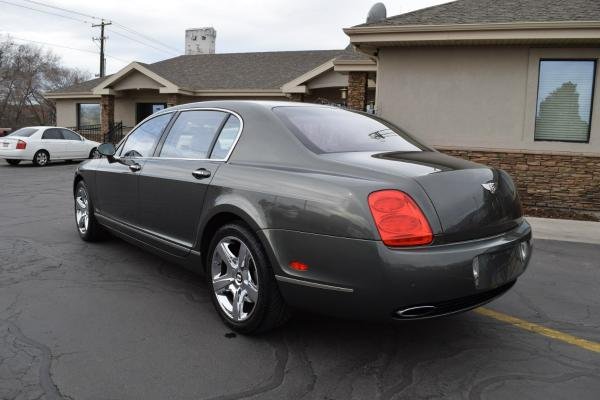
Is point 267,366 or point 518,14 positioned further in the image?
point 518,14

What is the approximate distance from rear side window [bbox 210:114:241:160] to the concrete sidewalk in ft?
16.5

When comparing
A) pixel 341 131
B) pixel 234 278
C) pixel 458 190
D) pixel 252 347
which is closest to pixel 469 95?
pixel 341 131

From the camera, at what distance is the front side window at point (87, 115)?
2702cm

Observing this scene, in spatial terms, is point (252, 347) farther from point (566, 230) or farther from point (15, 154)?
point (15, 154)

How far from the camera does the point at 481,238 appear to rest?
2.94 meters

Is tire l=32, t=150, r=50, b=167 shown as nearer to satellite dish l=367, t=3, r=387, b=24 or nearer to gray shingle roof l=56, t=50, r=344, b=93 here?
gray shingle roof l=56, t=50, r=344, b=93

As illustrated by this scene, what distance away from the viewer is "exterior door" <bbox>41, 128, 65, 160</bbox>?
17.7 meters

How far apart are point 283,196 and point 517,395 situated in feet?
5.43

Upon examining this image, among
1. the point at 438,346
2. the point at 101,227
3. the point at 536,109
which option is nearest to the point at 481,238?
the point at 438,346

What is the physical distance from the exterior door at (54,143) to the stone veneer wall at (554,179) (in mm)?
14527

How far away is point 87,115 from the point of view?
2717 centimetres

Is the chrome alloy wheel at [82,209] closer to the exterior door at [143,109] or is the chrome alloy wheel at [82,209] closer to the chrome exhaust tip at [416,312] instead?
the chrome exhaust tip at [416,312]

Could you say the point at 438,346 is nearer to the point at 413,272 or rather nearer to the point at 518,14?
the point at 413,272

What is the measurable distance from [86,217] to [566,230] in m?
6.61
